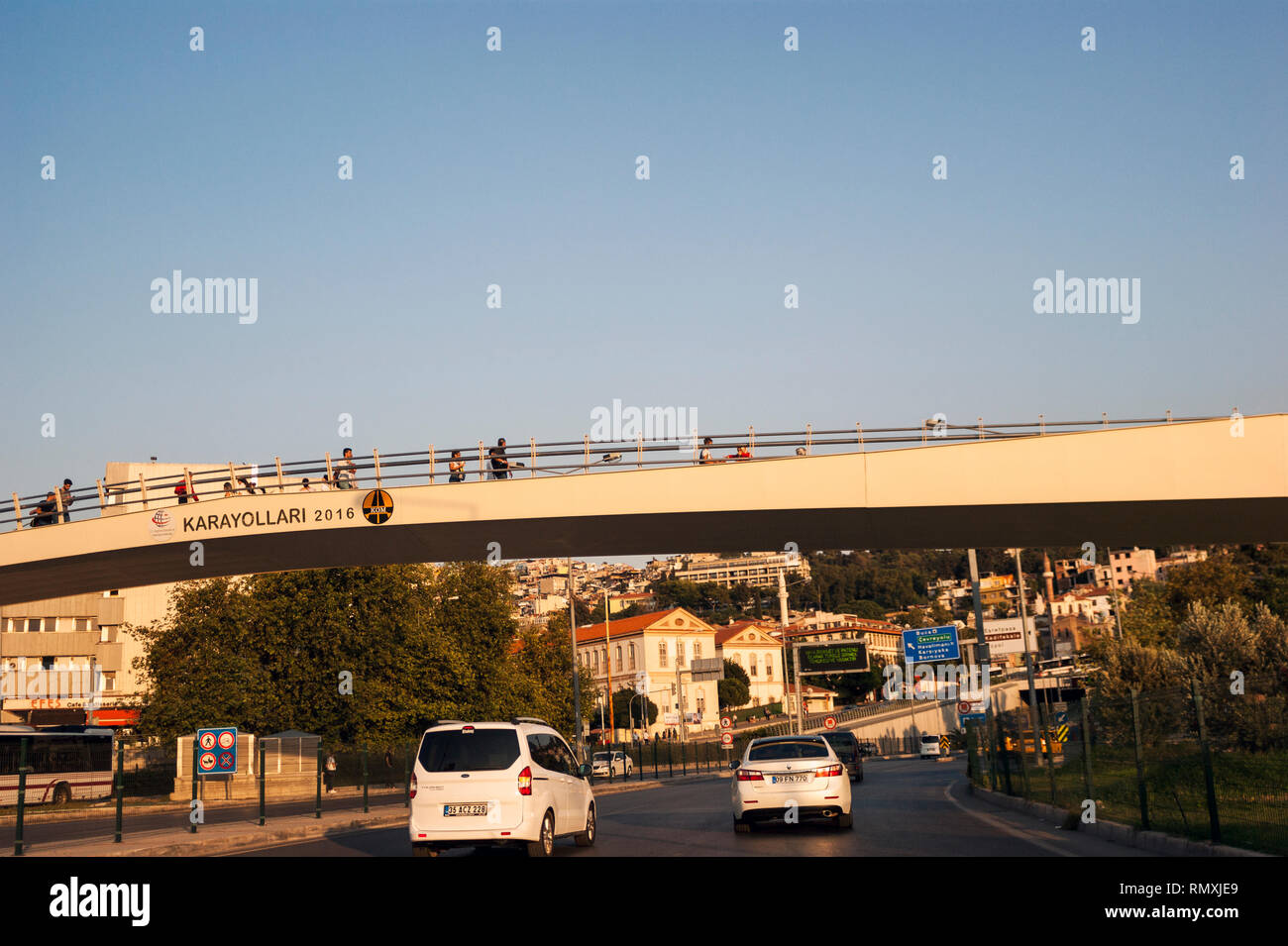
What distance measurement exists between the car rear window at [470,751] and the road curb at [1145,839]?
7570mm

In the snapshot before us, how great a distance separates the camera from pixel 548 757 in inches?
597

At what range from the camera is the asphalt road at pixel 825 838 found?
1402cm

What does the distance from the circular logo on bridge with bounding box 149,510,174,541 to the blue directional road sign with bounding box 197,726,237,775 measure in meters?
17.2

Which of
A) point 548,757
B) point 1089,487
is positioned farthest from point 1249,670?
point 548,757

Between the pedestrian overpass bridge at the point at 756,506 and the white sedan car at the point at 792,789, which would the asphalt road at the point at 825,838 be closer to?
the white sedan car at the point at 792,789

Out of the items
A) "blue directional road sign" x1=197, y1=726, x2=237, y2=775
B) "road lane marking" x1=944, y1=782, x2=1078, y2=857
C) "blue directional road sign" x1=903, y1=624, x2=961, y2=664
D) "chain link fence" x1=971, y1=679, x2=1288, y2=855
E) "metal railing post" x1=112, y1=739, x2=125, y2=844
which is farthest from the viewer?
"blue directional road sign" x1=903, y1=624, x2=961, y2=664

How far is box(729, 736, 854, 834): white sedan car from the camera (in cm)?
1717

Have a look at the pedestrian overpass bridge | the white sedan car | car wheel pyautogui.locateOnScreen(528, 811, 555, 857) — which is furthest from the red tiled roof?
car wheel pyautogui.locateOnScreen(528, 811, 555, 857)

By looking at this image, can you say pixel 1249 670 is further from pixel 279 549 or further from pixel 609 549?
pixel 279 549

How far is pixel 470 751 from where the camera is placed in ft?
46.8

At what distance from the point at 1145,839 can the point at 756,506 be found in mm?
23012

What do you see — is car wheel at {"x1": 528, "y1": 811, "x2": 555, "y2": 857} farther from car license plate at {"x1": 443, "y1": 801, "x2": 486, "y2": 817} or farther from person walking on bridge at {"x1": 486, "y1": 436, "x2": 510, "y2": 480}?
person walking on bridge at {"x1": 486, "y1": 436, "x2": 510, "y2": 480}

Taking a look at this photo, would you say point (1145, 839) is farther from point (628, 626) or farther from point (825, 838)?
point (628, 626)

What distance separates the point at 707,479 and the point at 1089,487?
11561mm
